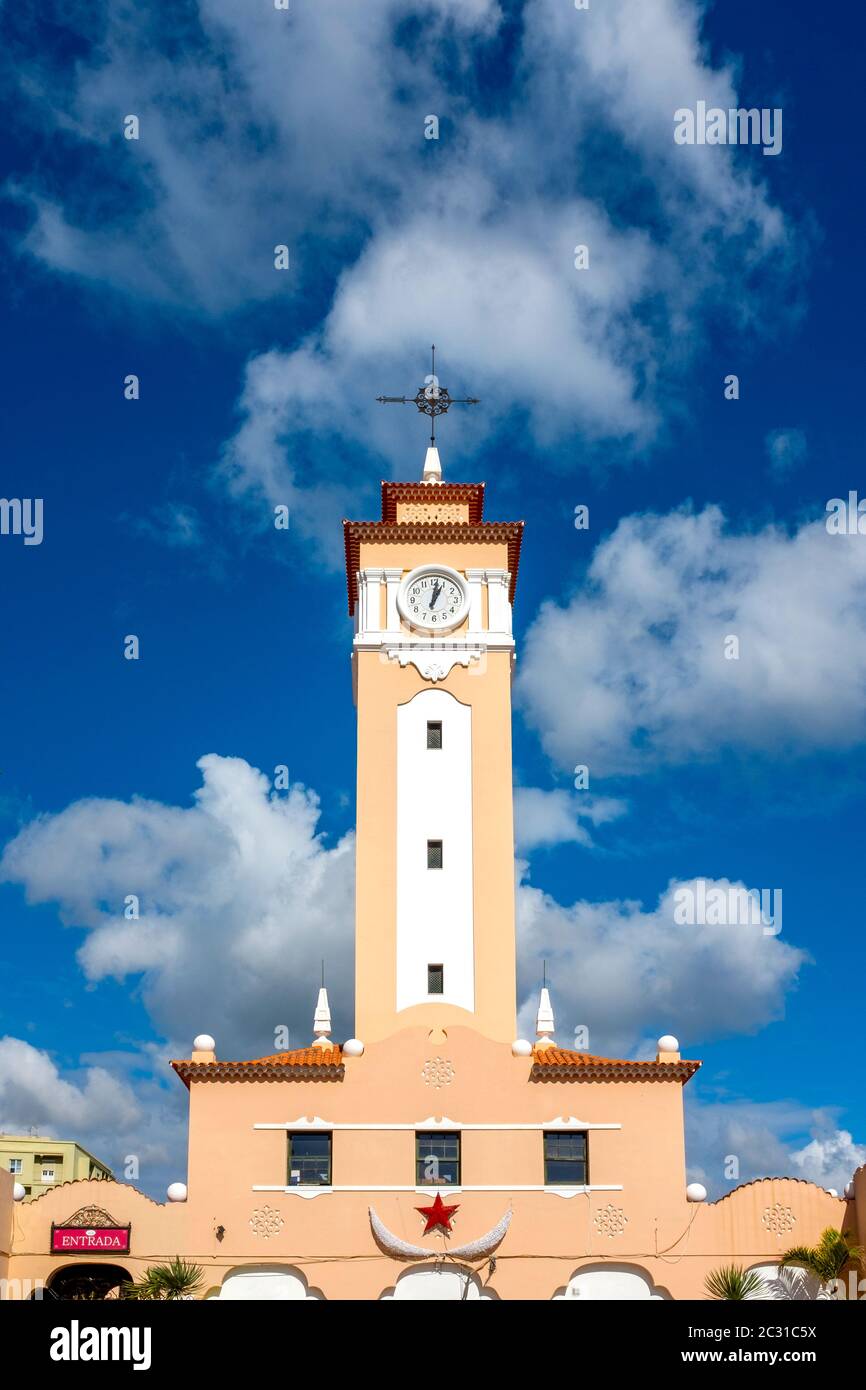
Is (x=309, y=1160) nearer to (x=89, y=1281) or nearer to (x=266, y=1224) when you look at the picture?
(x=266, y=1224)

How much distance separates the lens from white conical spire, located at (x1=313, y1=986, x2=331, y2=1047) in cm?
4169

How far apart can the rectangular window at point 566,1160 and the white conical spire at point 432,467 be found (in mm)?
21421

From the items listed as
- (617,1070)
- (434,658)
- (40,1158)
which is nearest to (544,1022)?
(617,1070)

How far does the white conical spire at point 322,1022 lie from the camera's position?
137ft

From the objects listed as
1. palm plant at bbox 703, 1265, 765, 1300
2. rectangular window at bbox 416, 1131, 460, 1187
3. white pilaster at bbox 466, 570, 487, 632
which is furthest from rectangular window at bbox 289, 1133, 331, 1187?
white pilaster at bbox 466, 570, 487, 632

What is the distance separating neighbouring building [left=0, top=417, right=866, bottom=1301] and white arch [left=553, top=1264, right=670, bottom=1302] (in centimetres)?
4

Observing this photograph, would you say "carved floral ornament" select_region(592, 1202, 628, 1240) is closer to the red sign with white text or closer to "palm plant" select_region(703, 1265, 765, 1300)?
"palm plant" select_region(703, 1265, 765, 1300)

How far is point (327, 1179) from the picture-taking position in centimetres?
3872

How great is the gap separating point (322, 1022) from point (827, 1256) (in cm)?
1424

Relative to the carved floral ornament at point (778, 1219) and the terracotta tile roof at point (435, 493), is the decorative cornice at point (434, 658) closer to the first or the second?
the terracotta tile roof at point (435, 493)

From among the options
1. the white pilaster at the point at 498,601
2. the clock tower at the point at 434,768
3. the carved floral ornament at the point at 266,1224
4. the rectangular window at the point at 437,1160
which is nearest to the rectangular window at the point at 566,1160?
the rectangular window at the point at 437,1160
